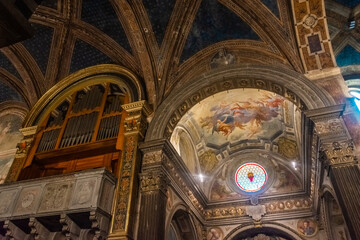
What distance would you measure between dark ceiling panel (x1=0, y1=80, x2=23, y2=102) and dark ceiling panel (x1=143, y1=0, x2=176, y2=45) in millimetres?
6146

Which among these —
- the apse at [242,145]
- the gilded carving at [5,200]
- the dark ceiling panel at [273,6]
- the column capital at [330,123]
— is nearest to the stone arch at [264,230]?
the apse at [242,145]

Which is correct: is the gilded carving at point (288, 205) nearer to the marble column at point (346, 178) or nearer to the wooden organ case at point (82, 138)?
the marble column at point (346, 178)

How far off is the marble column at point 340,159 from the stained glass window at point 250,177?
562 cm

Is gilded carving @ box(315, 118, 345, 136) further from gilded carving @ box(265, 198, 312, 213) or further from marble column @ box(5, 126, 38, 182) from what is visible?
marble column @ box(5, 126, 38, 182)

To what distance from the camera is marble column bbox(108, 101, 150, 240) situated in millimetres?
6770

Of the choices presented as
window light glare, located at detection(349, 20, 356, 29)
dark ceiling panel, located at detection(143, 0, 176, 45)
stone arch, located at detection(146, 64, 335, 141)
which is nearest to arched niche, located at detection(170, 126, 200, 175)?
stone arch, located at detection(146, 64, 335, 141)

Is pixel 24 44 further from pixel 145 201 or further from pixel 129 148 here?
pixel 145 201

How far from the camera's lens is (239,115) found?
11938 mm

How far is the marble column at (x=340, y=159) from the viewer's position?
19.3 feet

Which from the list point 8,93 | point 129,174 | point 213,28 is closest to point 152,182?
point 129,174

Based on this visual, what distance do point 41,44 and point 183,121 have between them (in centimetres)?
579

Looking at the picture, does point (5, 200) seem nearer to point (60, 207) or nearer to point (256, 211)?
point (60, 207)

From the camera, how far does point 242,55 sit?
31.1 ft

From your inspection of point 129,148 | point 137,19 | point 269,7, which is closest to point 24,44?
point 137,19
